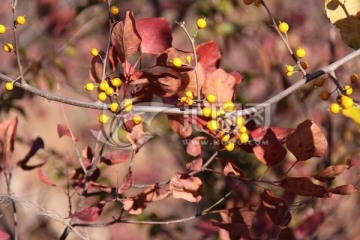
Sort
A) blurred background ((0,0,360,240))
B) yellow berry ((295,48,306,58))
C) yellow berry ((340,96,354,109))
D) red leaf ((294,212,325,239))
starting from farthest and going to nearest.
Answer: blurred background ((0,0,360,240))
red leaf ((294,212,325,239))
yellow berry ((295,48,306,58))
yellow berry ((340,96,354,109))

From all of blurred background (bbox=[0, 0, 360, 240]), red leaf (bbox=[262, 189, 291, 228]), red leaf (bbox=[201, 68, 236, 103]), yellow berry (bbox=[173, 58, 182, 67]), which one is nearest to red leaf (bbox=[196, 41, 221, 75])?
red leaf (bbox=[201, 68, 236, 103])

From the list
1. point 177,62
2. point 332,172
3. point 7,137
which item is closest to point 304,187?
point 332,172

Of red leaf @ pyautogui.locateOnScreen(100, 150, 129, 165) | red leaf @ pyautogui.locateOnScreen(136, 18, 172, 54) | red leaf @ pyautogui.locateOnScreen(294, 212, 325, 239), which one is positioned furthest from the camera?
red leaf @ pyautogui.locateOnScreen(294, 212, 325, 239)

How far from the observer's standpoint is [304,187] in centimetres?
91

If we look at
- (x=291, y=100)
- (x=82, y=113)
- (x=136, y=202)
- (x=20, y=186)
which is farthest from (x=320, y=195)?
(x=82, y=113)

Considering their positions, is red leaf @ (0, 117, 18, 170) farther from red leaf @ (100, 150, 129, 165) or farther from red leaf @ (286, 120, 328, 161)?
red leaf @ (286, 120, 328, 161)

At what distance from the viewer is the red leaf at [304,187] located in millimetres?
895

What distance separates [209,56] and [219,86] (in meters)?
0.08

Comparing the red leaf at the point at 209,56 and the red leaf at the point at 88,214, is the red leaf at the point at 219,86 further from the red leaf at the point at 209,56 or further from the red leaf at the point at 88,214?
the red leaf at the point at 88,214

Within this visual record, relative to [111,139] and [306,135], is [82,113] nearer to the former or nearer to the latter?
[111,139]

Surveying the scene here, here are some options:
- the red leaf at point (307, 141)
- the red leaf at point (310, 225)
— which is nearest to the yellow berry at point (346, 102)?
the red leaf at point (307, 141)

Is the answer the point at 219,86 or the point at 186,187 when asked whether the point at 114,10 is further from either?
the point at 186,187

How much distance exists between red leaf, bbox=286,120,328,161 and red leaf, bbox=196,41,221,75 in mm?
219

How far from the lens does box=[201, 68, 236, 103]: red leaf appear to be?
99 cm
